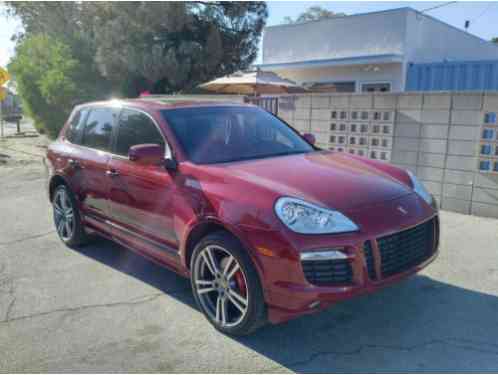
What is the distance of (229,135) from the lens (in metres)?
4.12

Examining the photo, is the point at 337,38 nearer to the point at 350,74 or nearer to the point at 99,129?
the point at 350,74

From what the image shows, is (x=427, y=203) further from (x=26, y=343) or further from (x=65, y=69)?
(x=65, y=69)

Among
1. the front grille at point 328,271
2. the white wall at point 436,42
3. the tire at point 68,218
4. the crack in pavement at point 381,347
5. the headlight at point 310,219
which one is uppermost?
the white wall at point 436,42

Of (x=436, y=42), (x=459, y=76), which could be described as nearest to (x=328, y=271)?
(x=459, y=76)

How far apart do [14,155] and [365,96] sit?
38.6ft

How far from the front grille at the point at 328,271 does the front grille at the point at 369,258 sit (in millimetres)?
140

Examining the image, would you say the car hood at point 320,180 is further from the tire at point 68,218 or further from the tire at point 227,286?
the tire at point 68,218

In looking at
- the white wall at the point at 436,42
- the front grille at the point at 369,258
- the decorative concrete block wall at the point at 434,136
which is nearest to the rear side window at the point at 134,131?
the front grille at the point at 369,258

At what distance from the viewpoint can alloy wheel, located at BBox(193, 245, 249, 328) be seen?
10.5ft

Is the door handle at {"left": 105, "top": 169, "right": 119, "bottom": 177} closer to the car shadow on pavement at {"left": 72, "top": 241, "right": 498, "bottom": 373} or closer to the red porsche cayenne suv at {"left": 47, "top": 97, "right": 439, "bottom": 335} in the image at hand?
Answer: the red porsche cayenne suv at {"left": 47, "top": 97, "right": 439, "bottom": 335}

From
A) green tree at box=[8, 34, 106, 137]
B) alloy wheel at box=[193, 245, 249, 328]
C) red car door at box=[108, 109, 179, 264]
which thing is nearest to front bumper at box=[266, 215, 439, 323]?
alloy wheel at box=[193, 245, 249, 328]

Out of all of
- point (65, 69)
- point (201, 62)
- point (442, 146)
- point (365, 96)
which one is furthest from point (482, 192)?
point (65, 69)

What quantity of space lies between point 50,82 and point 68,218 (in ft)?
46.9

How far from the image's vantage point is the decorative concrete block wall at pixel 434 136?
6137 millimetres
